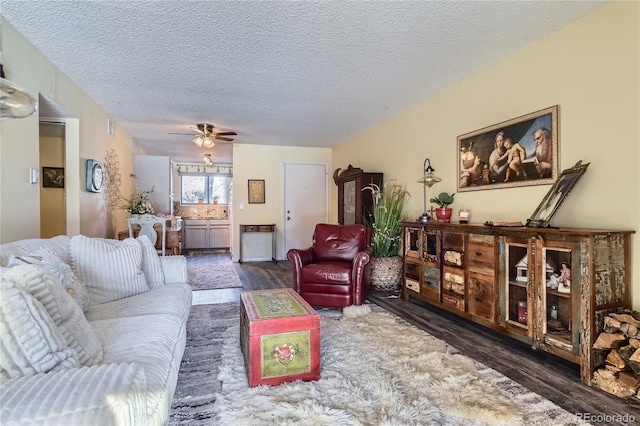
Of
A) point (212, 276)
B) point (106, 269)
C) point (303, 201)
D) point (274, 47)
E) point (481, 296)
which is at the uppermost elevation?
point (274, 47)

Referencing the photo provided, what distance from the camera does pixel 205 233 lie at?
853 centimetres

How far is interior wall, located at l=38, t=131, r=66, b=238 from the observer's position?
3.90 meters

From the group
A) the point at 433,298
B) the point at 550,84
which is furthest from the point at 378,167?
the point at 550,84

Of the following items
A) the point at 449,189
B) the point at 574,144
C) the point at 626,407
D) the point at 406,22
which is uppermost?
the point at 406,22

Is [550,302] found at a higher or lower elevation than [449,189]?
lower

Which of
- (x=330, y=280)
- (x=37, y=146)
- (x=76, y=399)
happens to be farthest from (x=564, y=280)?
(x=37, y=146)

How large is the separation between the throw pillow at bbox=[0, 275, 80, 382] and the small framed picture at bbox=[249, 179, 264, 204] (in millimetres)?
5757

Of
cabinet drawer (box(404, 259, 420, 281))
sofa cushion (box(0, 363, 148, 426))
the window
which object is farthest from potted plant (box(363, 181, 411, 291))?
the window

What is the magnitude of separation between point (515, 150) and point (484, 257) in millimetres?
990

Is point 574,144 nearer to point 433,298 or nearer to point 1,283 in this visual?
point 433,298

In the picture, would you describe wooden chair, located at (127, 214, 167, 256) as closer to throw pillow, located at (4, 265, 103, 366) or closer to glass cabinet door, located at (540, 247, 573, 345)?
throw pillow, located at (4, 265, 103, 366)

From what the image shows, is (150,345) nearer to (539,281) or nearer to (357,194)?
(539,281)

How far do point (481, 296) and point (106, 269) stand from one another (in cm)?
292

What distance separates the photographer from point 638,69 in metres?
2.01
